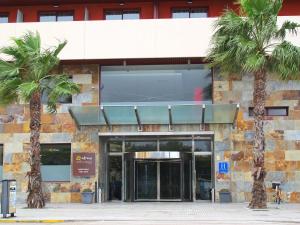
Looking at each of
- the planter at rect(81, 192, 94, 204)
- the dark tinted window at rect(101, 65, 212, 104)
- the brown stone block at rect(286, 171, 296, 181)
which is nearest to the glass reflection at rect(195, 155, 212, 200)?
the dark tinted window at rect(101, 65, 212, 104)

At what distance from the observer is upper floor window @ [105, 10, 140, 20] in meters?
30.5

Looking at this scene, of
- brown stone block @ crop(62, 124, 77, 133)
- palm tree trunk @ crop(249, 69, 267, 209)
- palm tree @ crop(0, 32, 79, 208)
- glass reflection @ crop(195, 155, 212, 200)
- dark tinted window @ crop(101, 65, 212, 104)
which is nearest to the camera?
palm tree trunk @ crop(249, 69, 267, 209)

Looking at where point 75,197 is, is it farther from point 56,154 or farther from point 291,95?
point 291,95

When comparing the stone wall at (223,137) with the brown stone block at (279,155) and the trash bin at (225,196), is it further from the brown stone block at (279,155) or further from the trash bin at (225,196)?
the trash bin at (225,196)

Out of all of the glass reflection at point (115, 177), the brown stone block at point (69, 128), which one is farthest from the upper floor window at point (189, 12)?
the glass reflection at point (115, 177)

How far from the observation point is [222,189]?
27.8 m

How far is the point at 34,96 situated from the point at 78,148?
18.6ft

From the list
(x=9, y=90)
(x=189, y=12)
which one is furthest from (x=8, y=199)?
(x=189, y=12)

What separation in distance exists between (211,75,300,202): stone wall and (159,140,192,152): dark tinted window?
65.6 inches

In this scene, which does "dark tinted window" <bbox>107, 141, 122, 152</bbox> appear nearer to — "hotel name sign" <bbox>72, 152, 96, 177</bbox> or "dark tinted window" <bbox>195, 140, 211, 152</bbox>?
"hotel name sign" <bbox>72, 152, 96, 177</bbox>

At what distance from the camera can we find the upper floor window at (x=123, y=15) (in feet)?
100

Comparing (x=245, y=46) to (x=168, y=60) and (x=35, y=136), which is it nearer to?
(x=168, y=60)

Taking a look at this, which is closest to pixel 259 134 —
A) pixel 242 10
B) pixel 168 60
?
pixel 242 10

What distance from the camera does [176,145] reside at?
2930 centimetres
